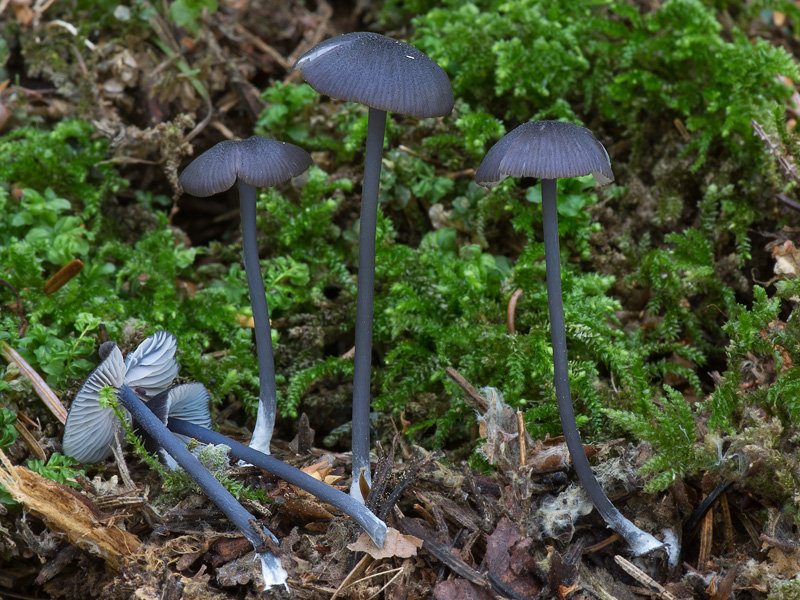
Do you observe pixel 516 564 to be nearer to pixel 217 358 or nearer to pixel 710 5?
pixel 217 358

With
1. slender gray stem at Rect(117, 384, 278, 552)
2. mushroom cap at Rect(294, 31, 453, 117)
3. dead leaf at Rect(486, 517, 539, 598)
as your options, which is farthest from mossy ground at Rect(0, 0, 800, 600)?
mushroom cap at Rect(294, 31, 453, 117)

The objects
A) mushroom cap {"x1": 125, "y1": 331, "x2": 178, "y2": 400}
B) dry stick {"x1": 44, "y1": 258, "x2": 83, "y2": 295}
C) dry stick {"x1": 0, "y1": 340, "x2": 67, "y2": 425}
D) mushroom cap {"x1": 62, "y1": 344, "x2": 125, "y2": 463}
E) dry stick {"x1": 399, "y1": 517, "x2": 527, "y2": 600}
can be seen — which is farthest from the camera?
dry stick {"x1": 44, "y1": 258, "x2": 83, "y2": 295}

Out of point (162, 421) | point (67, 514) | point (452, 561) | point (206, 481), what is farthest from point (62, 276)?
point (452, 561)

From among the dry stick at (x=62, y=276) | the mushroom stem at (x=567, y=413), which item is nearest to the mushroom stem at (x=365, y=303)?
the mushroom stem at (x=567, y=413)

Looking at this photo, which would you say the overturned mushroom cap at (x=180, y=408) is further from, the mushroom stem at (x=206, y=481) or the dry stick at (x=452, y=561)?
the dry stick at (x=452, y=561)

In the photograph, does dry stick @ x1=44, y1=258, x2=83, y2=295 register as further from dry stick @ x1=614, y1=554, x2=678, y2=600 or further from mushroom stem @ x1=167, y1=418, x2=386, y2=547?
dry stick @ x1=614, y1=554, x2=678, y2=600

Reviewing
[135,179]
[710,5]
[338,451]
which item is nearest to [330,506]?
[338,451]
